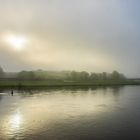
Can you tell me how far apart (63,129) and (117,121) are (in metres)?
10.4

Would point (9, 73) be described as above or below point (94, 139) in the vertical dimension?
above

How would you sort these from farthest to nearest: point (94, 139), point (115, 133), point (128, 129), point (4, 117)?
1. point (4, 117)
2. point (128, 129)
3. point (115, 133)
4. point (94, 139)

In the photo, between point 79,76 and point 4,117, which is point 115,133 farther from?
point 79,76

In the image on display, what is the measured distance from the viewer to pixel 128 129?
36.0 m

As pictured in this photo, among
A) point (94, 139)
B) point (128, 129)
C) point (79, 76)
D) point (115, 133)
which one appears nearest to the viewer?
point (94, 139)

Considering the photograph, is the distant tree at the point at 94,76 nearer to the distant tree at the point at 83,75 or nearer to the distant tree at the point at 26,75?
the distant tree at the point at 83,75

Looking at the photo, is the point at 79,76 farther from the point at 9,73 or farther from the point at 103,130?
the point at 103,130

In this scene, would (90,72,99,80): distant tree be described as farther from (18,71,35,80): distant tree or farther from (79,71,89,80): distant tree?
(18,71,35,80): distant tree

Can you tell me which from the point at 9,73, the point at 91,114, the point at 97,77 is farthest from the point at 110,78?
the point at 91,114

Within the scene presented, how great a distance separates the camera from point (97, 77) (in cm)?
19562

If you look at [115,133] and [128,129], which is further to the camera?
[128,129]

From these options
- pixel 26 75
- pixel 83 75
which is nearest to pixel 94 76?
pixel 83 75

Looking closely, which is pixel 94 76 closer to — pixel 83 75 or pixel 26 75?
pixel 83 75

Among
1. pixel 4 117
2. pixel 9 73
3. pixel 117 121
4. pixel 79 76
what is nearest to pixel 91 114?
pixel 117 121
